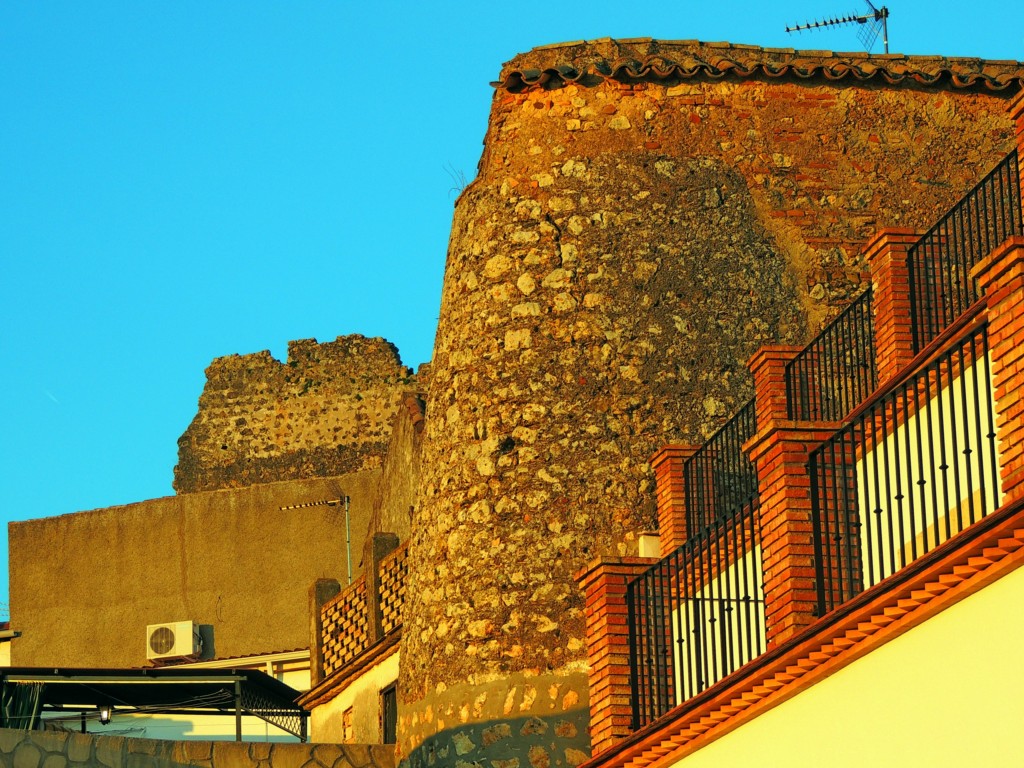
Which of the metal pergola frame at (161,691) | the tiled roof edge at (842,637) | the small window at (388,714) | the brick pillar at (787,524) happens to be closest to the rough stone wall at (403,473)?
the small window at (388,714)

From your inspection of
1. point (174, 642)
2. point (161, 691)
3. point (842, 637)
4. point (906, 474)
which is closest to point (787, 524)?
point (906, 474)

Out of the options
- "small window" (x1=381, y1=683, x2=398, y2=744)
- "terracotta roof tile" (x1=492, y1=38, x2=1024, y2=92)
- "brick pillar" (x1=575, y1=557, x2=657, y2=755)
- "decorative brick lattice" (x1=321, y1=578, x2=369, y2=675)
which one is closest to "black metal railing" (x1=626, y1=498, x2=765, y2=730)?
"brick pillar" (x1=575, y1=557, x2=657, y2=755)

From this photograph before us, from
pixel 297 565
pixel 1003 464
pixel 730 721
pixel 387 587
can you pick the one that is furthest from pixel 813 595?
pixel 297 565

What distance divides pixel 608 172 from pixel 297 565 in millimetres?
15345

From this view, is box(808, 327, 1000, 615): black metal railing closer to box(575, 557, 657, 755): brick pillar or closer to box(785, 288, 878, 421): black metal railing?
box(575, 557, 657, 755): brick pillar

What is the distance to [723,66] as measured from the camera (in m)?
18.0

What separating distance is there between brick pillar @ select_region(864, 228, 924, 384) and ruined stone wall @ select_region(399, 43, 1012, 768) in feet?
9.51

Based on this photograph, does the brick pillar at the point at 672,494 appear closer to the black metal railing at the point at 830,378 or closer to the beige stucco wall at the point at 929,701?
the black metal railing at the point at 830,378

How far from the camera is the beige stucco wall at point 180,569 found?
31.8 meters

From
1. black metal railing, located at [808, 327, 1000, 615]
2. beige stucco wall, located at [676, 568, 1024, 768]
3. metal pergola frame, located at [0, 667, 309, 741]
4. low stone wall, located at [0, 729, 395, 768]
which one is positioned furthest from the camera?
metal pergola frame, located at [0, 667, 309, 741]

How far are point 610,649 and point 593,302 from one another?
3.87 metres

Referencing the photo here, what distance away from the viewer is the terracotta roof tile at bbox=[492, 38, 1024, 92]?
18.0 m

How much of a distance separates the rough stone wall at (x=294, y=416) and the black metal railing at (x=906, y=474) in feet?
81.2

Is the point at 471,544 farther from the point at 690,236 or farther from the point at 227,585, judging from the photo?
the point at 227,585
